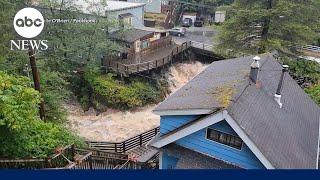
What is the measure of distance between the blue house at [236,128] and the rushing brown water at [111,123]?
11.2 meters

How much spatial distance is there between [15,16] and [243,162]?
56.3ft

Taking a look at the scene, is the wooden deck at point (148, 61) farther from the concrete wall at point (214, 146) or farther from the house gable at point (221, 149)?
the house gable at point (221, 149)

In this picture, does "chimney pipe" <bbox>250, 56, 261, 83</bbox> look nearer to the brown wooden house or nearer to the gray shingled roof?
the brown wooden house

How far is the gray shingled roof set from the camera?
3347 centimetres

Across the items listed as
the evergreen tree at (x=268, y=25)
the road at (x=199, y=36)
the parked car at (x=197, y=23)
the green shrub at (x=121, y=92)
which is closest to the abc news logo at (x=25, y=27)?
the green shrub at (x=121, y=92)

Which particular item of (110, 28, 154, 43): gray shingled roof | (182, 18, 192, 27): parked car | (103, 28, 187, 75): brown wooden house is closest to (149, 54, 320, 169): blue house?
(103, 28, 187, 75): brown wooden house

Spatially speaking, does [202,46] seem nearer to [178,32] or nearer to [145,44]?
[178,32]

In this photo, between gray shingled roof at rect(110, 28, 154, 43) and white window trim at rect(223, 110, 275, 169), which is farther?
gray shingled roof at rect(110, 28, 154, 43)

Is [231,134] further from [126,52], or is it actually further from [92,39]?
[126,52]

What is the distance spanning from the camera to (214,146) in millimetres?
12703

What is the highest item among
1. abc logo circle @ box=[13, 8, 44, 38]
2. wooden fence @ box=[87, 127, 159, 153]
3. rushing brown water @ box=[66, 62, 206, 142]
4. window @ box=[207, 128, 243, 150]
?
abc logo circle @ box=[13, 8, 44, 38]

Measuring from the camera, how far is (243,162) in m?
12.3

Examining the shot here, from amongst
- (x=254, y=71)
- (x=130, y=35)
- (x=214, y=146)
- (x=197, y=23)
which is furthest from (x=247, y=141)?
(x=197, y=23)

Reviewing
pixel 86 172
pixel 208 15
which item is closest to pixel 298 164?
pixel 86 172
